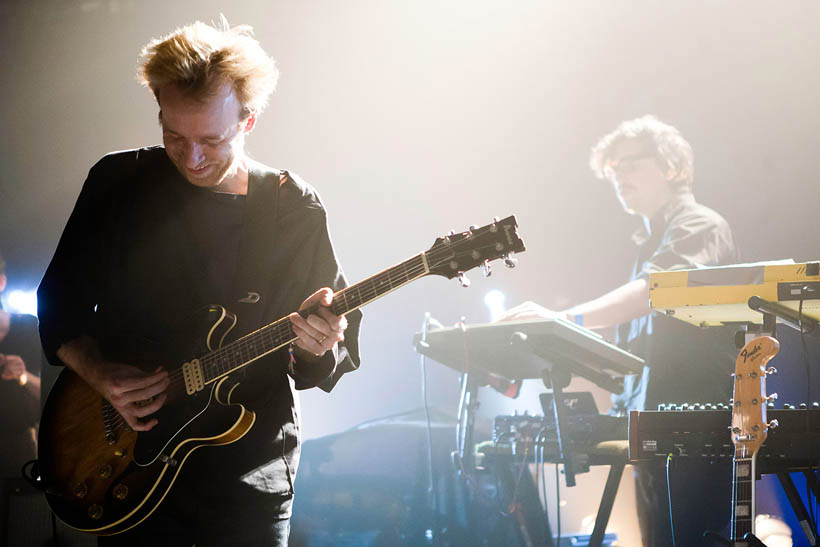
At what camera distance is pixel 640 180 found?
416cm

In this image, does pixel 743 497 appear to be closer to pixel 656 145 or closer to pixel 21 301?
pixel 656 145

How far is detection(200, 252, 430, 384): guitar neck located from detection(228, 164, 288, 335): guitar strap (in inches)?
2.5

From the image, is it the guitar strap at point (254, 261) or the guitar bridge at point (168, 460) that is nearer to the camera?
the guitar bridge at point (168, 460)

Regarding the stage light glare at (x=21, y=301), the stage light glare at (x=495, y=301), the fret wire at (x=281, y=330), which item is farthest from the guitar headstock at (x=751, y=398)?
the stage light glare at (x=21, y=301)

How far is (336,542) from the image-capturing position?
4.38 metres

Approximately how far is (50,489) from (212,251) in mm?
696

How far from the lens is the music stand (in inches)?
120

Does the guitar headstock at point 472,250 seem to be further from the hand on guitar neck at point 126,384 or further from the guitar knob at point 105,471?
the guitar knob at point 105,471

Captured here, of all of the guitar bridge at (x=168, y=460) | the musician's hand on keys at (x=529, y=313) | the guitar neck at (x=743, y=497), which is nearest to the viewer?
the guitar bridge at (x=168, y=460)

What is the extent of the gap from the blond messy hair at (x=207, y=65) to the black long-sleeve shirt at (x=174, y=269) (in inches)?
9.5

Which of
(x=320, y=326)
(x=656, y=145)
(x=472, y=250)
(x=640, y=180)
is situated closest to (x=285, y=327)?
(x=320, y=326)

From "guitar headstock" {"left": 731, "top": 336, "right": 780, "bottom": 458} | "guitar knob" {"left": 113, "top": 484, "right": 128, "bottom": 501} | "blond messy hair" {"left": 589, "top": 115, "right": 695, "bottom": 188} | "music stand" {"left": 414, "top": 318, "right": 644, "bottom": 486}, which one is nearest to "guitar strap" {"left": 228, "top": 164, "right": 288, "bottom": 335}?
"guitar knob" {"left": 113, "top": 484, "right": 128, "bottom": 501}

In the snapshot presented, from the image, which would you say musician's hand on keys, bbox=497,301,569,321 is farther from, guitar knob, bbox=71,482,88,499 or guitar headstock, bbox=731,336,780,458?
guitar knob, bbox=71,482,88,499

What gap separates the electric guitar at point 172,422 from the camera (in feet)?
5.46
